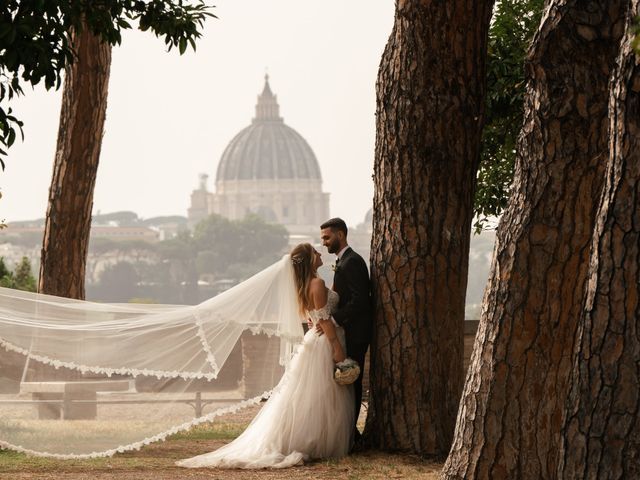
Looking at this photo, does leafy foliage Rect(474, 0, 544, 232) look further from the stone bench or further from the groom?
the stone bench

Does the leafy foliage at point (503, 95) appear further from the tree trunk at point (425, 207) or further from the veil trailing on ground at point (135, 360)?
the veil trailing on ground at point (135, 360)

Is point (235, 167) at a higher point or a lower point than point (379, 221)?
higher

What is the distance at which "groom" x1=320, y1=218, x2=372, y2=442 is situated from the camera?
6.76 meters

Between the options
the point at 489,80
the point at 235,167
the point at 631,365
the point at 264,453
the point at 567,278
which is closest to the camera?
the point at 631,365

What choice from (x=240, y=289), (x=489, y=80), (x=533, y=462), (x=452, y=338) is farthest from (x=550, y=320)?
(x=489, y=80)

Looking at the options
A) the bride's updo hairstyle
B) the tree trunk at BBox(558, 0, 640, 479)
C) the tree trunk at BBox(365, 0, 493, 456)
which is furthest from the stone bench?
the tree trunk at BBox(558, 0, 640, 479)

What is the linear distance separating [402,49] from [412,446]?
2037 mm

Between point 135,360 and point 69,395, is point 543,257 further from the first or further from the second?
point 69,395

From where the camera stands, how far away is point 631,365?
3818 millimetres

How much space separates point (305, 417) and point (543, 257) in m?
2.17

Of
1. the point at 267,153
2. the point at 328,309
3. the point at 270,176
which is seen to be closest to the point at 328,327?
the point at 328,309

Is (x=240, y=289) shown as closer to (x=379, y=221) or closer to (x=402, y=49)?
(x=379, y=221)

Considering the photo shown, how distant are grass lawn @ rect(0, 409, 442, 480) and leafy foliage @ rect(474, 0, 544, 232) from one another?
274 cm

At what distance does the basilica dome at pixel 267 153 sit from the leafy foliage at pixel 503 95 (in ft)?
477
